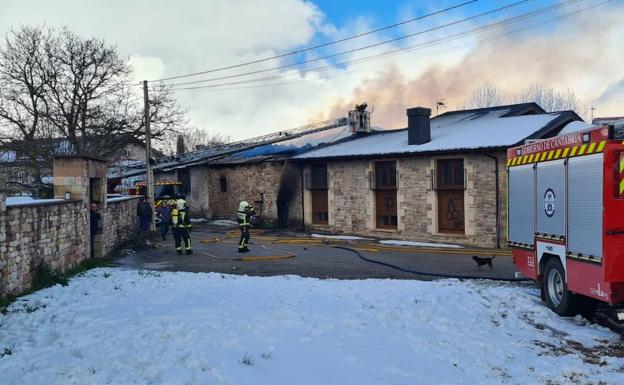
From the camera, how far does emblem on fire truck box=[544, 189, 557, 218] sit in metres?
8.51

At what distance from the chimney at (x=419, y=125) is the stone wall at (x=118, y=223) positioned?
1104cm

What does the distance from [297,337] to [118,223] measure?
1249 centimetres

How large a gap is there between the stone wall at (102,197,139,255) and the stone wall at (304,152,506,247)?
8021mm

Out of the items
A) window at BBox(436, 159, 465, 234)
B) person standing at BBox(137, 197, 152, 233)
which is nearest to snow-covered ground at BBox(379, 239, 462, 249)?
window at BBox(436, 159, 465, 234)

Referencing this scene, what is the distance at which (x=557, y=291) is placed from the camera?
8.51 metres

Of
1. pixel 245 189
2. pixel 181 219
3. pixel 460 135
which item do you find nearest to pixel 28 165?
pixel 245 189

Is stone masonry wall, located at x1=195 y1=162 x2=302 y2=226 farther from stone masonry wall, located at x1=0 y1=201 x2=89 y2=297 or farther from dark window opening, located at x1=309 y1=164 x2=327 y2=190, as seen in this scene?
stone masonry wall, located at x1=0 y1=201 x2=89 y2=297

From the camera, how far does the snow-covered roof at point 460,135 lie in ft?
60.1

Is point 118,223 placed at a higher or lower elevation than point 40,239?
lower

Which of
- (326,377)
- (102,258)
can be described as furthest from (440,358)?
(102,258)

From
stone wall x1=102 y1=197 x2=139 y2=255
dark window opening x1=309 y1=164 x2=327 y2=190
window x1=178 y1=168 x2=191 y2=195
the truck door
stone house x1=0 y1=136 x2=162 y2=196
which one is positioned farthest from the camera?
window x1=178 y1=168 x2=191 y2=195

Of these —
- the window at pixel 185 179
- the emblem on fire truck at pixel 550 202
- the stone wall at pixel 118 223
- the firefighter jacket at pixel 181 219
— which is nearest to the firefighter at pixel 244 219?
the firefighter jacket at pixel 181 219

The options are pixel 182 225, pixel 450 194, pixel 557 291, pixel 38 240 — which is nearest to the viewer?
pixel 557 291

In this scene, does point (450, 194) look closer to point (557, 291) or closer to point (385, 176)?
point (385, 176)
